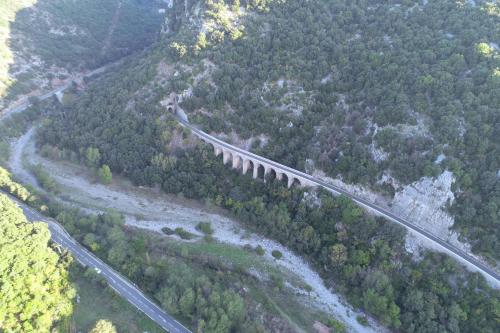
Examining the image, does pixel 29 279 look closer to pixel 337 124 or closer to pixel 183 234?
pixel 183 234

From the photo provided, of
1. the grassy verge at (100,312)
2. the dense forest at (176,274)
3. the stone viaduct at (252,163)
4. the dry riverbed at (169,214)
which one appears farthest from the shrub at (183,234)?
the stone viaduct at (252,163)

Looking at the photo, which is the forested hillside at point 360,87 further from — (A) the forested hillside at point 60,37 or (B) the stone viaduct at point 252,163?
(A) the forested hillside at point 60,37

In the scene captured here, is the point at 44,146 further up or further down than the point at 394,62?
further down

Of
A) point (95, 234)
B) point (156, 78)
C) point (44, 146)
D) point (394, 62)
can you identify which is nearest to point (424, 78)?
point (394, 62)

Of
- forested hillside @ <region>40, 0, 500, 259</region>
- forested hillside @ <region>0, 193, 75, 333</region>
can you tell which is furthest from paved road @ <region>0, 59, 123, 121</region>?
forested hillside @ <region>0, 193, 75, 333</region>

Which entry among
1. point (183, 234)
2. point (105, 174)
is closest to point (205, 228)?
point (183, 234)

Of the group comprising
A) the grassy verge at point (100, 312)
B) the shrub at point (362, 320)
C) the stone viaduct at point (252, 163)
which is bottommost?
the grassy verge at point (100, 312)

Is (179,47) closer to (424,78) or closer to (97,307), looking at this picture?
(424,78)
